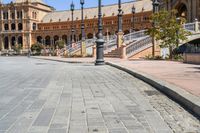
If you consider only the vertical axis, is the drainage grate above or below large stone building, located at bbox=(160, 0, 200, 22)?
below

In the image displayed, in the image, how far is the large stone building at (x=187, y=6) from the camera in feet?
219

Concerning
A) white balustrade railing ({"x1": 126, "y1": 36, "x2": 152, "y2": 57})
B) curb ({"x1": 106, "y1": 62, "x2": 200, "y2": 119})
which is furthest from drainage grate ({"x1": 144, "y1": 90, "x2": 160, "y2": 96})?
white balustrade railing ({"x1": 126, "y1": 36, "x2": 152, "y2": 57})

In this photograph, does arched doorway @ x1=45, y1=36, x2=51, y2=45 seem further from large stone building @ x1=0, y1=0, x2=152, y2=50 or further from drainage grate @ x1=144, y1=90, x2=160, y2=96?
drainage grate @ x1=144, y1=90, x2=160, y2=96

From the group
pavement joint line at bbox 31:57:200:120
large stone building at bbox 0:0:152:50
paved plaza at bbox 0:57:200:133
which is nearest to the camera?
paved plaza at bbox 0:57:200:133

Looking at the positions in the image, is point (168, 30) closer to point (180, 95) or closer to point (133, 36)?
point (133, 36)

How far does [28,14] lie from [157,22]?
13158 cm

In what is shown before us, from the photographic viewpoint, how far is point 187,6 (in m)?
71.2

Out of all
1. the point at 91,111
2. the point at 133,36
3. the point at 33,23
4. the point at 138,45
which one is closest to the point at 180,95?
the point at 91,111

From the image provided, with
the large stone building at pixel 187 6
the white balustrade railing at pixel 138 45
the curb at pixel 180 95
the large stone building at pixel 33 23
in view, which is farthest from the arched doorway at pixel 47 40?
the curb at pixel 180 95

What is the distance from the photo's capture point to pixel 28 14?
531 feet

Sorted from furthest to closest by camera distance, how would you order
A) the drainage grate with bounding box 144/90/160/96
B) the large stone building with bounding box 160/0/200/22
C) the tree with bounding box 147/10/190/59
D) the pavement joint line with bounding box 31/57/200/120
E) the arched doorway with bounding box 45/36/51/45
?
the arched doorway with bounding box 45/36/51/45
the large stone building with bounding box 160/0/200/22
the tree with bounding box 147/10/190/59
the drainage grate with bounding box 144/90/160/96
the pavement joint line with bounding box 31/57/200/120

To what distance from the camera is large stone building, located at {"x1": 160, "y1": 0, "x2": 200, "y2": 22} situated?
219 ft

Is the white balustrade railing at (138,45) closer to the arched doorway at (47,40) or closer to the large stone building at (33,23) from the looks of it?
the large stone building at (33,23)

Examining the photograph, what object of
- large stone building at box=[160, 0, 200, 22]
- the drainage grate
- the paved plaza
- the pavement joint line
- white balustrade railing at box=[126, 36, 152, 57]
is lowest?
the paved plaza
